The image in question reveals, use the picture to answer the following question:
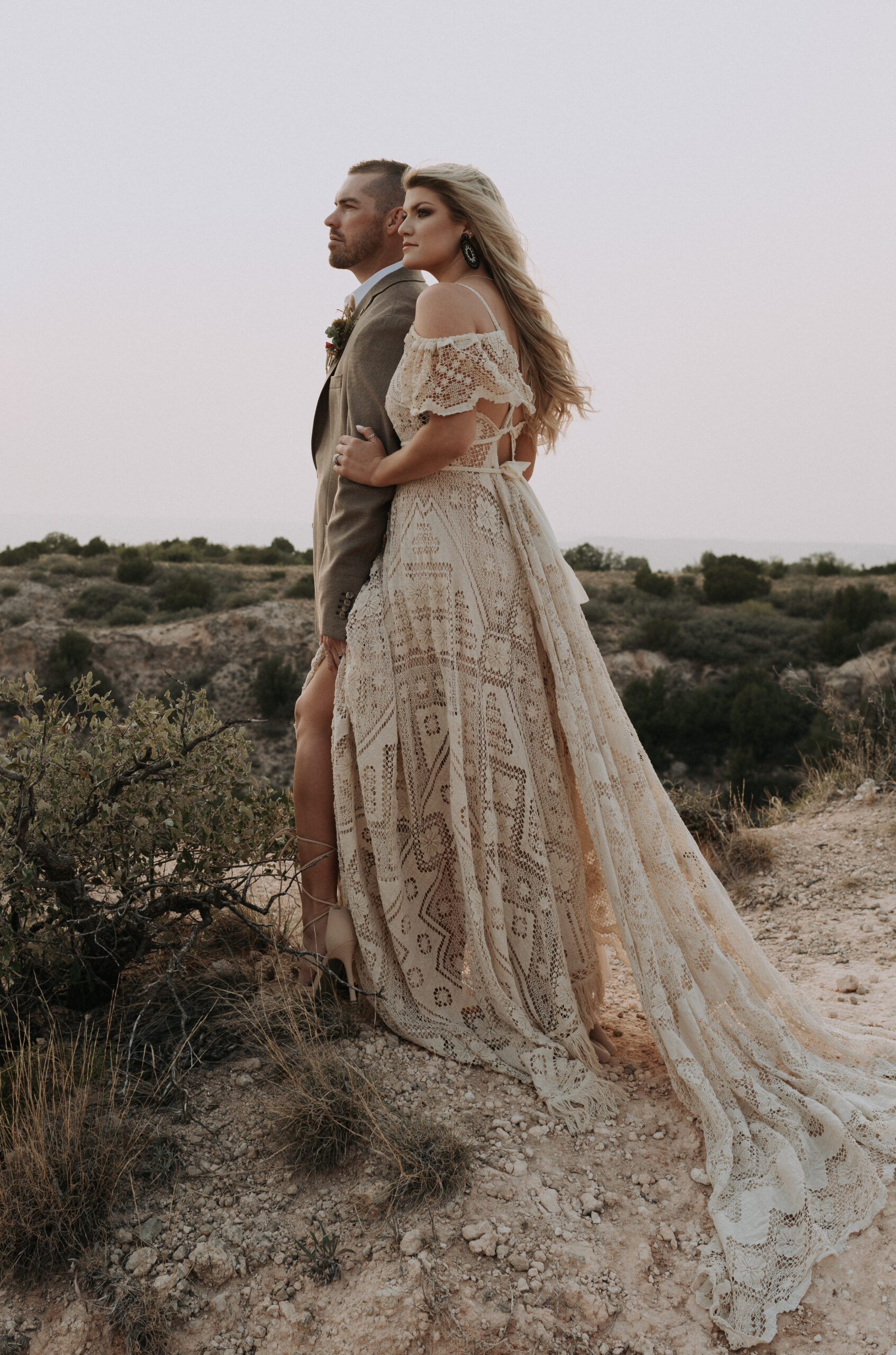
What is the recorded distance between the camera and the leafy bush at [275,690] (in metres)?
14.1

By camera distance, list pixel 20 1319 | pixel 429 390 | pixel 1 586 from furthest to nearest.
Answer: pixel 1 586
pixel 429 390
pixel 20 1319

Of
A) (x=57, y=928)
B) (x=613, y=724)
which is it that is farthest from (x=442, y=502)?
(x=57, y=928)

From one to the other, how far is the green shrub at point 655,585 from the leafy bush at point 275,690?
8.53m

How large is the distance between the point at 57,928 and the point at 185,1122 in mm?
709

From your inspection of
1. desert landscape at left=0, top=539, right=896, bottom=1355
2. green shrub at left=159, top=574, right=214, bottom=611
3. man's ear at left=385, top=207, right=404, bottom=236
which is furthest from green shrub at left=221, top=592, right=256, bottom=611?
man's ear at left=385, top=207, right=404, bottom=236

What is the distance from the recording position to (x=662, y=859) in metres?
2.61

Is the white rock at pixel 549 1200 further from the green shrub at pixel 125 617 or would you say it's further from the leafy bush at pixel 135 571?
the leafy bush at pixel 135 571

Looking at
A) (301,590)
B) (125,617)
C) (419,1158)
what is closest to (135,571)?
(125,617)

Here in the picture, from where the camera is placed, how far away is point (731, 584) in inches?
789

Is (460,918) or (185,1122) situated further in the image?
(460,918)

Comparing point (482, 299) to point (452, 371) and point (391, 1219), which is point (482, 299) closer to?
point (452, 371)

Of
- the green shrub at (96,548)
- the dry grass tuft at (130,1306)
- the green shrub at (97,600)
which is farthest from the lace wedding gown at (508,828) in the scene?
the green shrub at (96,548)

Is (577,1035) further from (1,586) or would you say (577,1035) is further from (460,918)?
(1,586)

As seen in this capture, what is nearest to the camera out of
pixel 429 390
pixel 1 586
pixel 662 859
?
pixel 429 390
